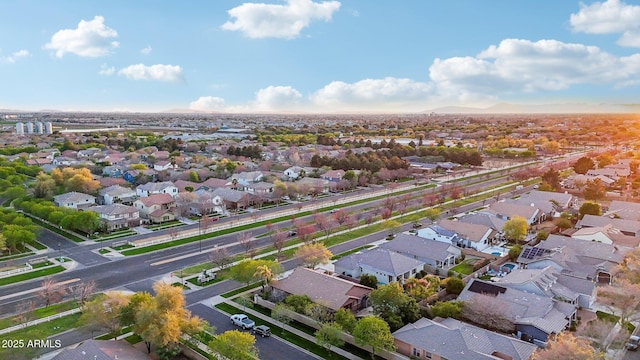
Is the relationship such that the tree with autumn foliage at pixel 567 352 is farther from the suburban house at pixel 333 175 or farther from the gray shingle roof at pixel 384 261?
the suburban house at pixel 333 175

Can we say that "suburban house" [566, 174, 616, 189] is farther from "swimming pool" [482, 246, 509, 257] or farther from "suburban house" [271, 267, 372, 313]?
"suburban house" [271, 267, 372, 313]

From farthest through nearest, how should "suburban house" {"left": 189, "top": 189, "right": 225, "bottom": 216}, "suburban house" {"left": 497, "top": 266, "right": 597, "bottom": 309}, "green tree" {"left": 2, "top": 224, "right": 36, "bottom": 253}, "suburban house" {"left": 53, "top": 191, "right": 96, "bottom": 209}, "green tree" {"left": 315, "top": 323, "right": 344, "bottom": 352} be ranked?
"suburban house" {"left": 189, "top": 189, "right": 225, "bottom": 216}, "suburban house" {"left": 53, "top": 191, "right": 96, "bottom": 209}, "green tree" {"left": 2, "top": 224, "right": 36, "bottom": 253}, "suburban house" {"left": 497, "top": 266, "right": 597, "bottom": 309}, "green tree" {"left": 315, "top": 323, "right": 344, "bottom": 352}

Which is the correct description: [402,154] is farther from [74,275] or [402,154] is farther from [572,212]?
[74,275]

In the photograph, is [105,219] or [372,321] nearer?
[372,321]

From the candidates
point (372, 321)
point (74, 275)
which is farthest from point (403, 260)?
point (74, 275)

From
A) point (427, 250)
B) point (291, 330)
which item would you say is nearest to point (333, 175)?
point (427, 250)

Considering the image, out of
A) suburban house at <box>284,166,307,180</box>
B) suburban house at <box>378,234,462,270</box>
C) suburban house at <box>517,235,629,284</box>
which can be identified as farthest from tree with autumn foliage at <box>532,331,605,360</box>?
suburban house at <box>284,166,307,180</box>
